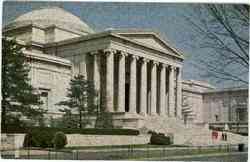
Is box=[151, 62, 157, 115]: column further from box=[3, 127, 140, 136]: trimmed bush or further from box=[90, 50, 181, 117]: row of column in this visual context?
box=[3, 127, 140, 136]: trimmed bush

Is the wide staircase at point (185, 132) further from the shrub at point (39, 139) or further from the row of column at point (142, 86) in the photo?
A: the shrub at point (39, 139)

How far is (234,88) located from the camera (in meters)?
19.6

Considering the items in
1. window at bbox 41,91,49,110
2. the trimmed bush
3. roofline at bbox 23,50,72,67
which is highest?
roofline at bbox 23,50,72,67

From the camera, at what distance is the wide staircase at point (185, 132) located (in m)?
23.5

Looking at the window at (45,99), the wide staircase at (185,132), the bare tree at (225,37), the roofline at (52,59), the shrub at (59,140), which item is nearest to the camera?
the bare tree at (225,37)

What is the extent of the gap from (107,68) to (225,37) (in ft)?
55.1

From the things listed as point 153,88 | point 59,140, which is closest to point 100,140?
point 59,140

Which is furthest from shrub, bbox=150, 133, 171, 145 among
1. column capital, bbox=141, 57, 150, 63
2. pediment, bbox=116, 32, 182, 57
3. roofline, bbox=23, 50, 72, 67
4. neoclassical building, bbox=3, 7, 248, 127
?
column capital, bbox=141, 57, 150, 63

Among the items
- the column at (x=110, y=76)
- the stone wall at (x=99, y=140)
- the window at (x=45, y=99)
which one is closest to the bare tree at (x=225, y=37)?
the stone wall at (x=99, y=140)

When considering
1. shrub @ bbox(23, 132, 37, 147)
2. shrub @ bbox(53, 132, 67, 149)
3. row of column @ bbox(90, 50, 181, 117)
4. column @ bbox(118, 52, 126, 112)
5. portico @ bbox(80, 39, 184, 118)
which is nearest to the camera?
shrub @ bbox(23, 132, 37, 147)

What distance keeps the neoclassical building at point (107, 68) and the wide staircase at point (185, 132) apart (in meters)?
0.84

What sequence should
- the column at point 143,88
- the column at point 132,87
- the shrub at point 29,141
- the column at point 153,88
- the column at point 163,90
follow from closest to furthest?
the shrub at point 29,141
the column at point 132,87
the column at point 143,88
the column at point 153,88
the column at point 163,90

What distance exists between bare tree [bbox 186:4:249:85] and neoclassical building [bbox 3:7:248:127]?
34.2ft

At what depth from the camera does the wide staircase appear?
2351 cm
